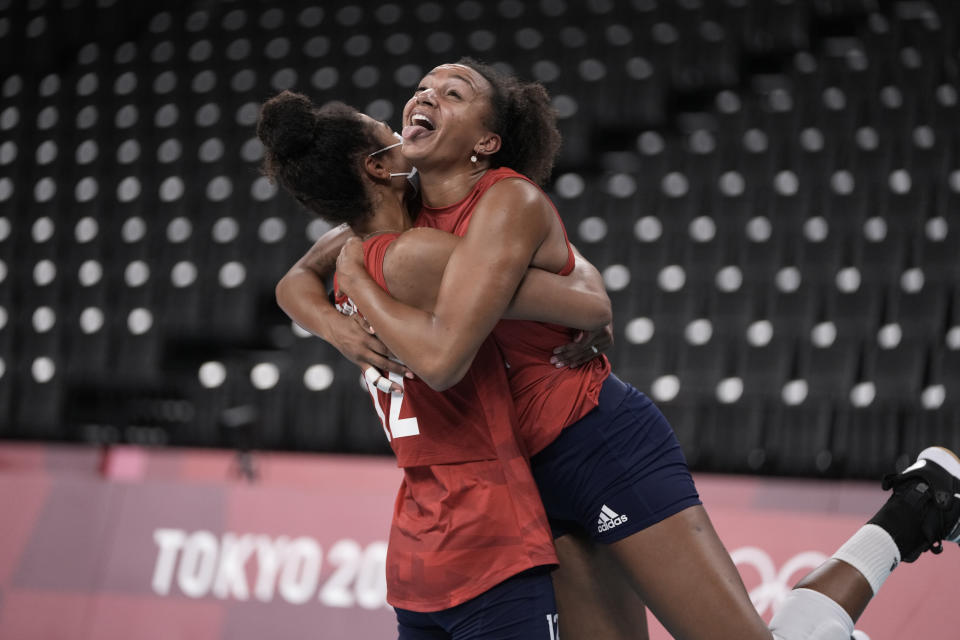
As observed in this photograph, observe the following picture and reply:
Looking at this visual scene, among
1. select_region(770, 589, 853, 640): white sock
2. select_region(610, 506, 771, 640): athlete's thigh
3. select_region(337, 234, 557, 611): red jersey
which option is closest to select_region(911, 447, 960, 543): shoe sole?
select_region(770, 589, 853, 640): white sock

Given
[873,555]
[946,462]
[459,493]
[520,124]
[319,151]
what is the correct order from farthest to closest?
[946,462]
[873,555]
[520,124]
[319,151]
[459,493]

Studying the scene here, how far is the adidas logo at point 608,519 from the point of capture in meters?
1.78

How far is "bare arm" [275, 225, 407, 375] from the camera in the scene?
1.76m

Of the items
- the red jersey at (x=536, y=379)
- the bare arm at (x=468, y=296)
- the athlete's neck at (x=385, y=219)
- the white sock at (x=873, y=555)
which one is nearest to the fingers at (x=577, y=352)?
the red jersey at (x=536, y=379)

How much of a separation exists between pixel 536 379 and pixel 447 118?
50 cm

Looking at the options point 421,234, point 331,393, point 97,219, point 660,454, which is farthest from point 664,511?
point 97,219

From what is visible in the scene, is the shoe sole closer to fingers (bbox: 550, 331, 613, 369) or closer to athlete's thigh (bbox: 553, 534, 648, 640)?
athlete's thigh (bbox: 553, 534, 648, 640)

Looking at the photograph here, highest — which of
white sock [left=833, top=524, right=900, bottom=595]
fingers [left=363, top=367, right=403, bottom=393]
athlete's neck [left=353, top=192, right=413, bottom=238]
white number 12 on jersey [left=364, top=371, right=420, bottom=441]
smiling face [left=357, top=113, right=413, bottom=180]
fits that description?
smiling face [left=357, top=113, right=413, bottom=180]

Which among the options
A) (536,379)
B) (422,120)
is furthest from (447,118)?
(536,379)

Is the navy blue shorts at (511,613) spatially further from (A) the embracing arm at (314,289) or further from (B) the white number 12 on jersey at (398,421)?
(A) the embracing arm at (314,289)

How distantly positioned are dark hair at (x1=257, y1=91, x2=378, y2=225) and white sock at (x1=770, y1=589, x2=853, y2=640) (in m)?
1.13

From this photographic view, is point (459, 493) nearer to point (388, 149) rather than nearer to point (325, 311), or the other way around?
point (325, 311)

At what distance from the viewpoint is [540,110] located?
6.38ft

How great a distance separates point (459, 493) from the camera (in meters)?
1.65
